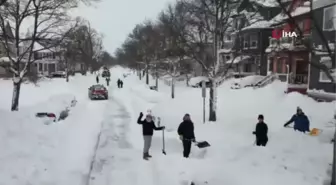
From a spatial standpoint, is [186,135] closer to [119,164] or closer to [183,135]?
[183,135]

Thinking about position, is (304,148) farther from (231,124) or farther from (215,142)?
(231,124)

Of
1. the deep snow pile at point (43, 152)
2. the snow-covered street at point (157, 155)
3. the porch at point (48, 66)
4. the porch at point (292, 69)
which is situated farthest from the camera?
the porch at point (48, 66)

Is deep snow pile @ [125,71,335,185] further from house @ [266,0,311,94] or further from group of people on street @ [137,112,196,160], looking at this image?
house @ [266,0,311,94]

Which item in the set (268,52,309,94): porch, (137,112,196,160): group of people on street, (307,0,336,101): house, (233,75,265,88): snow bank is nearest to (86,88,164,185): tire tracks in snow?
(137,112,196,160): group of people on street

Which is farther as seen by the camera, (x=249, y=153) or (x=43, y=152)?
(x=43, y=152)

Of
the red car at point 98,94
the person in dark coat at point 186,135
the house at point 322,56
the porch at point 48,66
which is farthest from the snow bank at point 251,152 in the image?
the porch at point 48,66

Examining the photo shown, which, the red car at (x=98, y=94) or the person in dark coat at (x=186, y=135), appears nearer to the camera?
the person in dark coat at (x=186, y=135)

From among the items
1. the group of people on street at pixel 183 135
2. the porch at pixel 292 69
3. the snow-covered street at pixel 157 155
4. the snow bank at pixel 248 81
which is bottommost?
the snow-covered street at pixel 157 155

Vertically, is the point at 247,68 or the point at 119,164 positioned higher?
the point at 247,68

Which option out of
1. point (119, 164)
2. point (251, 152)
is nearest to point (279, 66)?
point (251, 152)

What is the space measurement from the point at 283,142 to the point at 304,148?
107 cm

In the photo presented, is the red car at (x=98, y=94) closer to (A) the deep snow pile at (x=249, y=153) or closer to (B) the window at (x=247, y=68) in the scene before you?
(A) the deep snow pile at (x=249, y=153)

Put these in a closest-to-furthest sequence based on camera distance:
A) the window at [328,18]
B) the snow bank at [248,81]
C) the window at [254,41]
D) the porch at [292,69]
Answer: the window at [328,18], the porch at [292,69], the snow bank at [248,81], the window at [254,41]

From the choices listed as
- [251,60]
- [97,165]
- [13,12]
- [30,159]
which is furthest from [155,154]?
[251,60]
